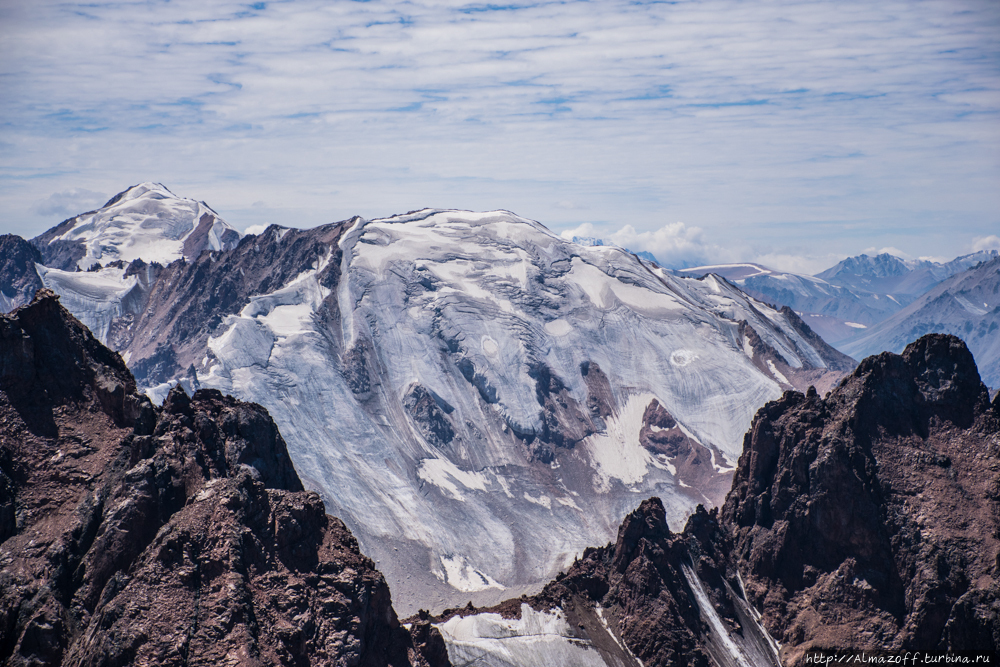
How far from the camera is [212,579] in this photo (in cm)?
5162

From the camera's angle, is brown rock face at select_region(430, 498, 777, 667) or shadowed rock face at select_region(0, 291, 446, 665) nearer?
shadowed rock face at select_region(0, 291, 446, 665)

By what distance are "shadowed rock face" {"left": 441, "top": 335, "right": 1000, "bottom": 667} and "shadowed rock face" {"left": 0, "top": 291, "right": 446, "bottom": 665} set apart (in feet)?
95.3

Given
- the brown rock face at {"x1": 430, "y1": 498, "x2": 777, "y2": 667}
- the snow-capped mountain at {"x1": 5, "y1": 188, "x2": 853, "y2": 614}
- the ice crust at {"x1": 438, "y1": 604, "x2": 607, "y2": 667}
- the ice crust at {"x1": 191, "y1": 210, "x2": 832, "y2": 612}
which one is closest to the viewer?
the ice crust at {"x1": 438, "y1": 604, "x2": 607, "y2": 667}

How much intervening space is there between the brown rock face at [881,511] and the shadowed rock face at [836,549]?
0.14m

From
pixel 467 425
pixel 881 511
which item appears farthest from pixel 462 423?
pixel 881 511

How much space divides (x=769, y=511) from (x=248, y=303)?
12768 cm

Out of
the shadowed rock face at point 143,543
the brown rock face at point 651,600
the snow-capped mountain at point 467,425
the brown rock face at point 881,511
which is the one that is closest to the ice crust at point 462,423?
the snow-capped mountain at point 467,425

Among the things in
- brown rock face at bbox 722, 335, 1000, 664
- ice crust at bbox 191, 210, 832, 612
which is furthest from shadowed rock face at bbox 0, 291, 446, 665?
ice crust at bbox 191, 210, 832, 612

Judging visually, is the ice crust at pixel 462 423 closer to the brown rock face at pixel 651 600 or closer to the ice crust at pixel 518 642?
the brown rock face at pixel 651 600

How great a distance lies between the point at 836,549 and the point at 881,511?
597 centimetres

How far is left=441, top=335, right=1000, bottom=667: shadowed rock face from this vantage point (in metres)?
85.4

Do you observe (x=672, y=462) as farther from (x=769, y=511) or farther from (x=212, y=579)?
(x=212, y=579)

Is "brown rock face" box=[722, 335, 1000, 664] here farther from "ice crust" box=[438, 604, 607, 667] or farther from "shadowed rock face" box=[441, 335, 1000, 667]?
"ice crust" box=[438, 604, 607, 667]

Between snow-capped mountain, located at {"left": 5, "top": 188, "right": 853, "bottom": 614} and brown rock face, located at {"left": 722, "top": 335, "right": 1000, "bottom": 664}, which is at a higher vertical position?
brown rock face, located at {"left": 722, "top": 335, "right": 1000, "bottom": 664}
